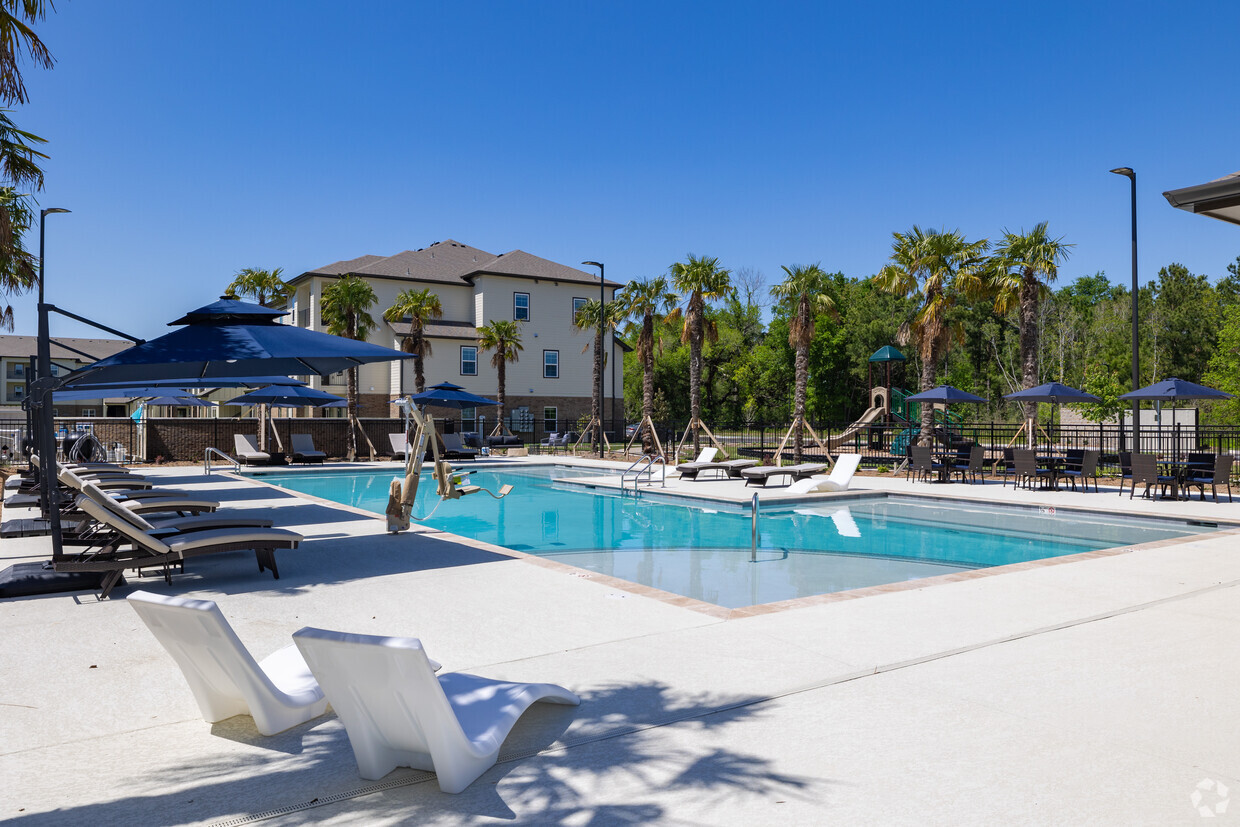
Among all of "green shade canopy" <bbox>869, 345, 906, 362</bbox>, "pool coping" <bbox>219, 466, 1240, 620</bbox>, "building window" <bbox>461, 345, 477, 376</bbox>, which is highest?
"building window" <bbox>461, 345, 477, 376</bbox>

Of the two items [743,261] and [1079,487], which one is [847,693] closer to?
[1079,487]

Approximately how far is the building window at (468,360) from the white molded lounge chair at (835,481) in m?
26.2

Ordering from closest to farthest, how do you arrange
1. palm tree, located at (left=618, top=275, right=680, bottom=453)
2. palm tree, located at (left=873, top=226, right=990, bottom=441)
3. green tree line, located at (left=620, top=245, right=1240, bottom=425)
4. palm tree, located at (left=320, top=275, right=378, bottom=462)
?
palm tree, located at (left=873, top=226, right=990, bottom=441) → palm tree, located at (left=618, top=275, right=680, bottom=453) → palm tree, located at (left=320, top=275, right=378, bottom=462) → green tree line, located at (left=620, top=245, right=1240, bottom=425)

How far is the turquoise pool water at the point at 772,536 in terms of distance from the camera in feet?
32.6

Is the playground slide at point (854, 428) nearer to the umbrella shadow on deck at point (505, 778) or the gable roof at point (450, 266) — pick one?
the gable roof at point (450, 266)

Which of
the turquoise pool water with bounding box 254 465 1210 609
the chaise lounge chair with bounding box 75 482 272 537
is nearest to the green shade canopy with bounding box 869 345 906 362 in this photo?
the turquoise pool water with bounding box 254 465 1210 609

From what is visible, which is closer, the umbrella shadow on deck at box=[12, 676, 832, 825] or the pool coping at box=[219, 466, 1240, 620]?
the umbrella shadow on deck at box=[12, 676, 832, 825]

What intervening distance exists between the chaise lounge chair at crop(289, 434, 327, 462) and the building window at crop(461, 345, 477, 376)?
14.2 meters

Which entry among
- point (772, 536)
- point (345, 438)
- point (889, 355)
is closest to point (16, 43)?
point (772, 536)

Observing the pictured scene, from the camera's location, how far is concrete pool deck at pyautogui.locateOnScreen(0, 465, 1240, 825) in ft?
10.9

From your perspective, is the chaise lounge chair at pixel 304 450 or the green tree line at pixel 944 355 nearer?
the chaise lounge chair at pixel 304 450

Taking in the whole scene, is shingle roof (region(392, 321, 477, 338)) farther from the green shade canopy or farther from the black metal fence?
the green shade canopy

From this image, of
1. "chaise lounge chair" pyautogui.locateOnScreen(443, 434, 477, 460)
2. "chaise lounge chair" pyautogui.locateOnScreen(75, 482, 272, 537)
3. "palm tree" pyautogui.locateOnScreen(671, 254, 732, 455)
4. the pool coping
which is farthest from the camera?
"chaise lounge chair" pyautogui.locateOnScreen(443, 434, 477, 460)

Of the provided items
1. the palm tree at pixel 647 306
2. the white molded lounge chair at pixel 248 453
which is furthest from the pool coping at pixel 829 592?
the palm tree at pixel 647 306
